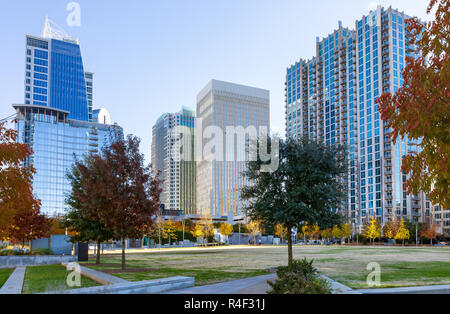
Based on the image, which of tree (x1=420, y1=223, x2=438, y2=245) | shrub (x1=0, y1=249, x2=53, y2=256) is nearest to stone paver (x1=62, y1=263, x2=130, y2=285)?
shrub (x1=0, y1=249, x2=53, y2=256)

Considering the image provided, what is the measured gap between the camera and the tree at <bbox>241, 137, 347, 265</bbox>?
21031 mm

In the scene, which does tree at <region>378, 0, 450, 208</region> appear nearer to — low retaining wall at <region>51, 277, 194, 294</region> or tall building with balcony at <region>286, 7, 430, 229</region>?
low retaining wall at <region>51, 277, 194, 294</region>

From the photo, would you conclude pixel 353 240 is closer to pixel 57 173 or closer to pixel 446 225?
pixel 446 225

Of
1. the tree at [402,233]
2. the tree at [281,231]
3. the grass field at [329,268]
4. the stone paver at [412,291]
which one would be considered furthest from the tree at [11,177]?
the tree at [402,233]

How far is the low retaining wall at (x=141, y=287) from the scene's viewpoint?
13.2 m

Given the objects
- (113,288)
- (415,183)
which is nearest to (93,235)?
(113,288)

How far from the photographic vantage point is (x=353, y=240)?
127 meters

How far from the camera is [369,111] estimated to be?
165 metres

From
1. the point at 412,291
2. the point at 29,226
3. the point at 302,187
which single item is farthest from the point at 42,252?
the point at 412,291

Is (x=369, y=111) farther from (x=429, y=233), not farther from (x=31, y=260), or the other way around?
(x=31, y=260)

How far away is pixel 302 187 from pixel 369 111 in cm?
15458

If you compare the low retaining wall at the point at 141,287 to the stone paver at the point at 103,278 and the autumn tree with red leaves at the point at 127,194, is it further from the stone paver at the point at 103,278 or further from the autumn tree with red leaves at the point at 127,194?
the autumn tree with red leaves at the point at 127,194

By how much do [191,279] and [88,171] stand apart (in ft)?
38.9

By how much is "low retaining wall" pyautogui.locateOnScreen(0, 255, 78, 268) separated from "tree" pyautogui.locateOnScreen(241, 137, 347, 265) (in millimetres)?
19459
